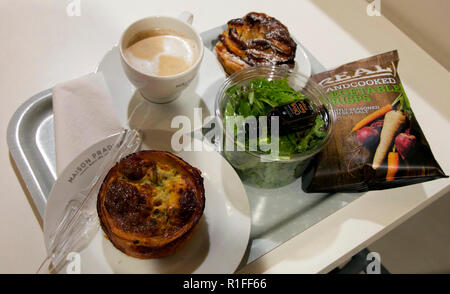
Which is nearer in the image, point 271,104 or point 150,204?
point 150,204

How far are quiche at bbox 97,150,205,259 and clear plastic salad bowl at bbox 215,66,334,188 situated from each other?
0.17 metres

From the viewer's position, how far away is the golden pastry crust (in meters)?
1.07

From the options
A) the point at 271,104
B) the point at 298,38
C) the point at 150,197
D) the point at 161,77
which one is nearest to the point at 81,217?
the point at 150,197

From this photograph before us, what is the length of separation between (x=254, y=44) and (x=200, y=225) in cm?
58

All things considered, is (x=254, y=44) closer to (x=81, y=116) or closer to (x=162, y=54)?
(x=162, y=54)

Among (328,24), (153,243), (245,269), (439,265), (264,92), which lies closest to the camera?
(153,243)

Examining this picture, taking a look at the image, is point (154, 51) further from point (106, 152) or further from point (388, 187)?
point (388, 187)

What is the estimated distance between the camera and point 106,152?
0.87m

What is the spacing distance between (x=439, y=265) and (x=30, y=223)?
160 centimetres

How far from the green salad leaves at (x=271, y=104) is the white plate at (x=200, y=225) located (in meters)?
0.14

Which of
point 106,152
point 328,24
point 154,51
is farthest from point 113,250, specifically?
point 328,24

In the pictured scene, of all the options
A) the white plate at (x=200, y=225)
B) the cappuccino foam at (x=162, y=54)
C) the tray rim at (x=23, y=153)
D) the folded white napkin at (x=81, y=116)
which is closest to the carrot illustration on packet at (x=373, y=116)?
the white plate at (x=200, y=225)

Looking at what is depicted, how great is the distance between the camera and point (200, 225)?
834 millimetres

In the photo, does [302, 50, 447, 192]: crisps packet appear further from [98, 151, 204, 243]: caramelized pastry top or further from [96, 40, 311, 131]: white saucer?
[98, 151, 204, 243]: caramelized pastry top
